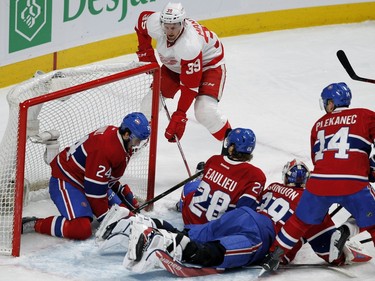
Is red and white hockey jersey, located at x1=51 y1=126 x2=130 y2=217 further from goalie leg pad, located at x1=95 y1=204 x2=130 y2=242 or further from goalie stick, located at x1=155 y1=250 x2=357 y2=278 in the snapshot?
goalie stick, located at x1=155 y1=250 x2=357 y2=278

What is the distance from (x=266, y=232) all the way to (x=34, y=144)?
1.47 meters

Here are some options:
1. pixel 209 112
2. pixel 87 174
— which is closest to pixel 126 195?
pixel 87 174

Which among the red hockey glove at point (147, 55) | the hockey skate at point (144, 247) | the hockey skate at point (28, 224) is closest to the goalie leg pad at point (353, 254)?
the hockey skate at point (144, 247)

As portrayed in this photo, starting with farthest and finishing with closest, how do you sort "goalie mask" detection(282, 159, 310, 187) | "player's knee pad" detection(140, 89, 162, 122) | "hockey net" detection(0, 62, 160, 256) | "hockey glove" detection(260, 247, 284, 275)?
"player's knee pad" detection(140, 89, 162, 122)
"goalie mask" detection(282, 159, 310, 187)
"hockey net" detection(0, 62, 160, 256)
"hockey glove" detection(260, 247, 284, 275)

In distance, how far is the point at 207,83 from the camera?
640 centimetres

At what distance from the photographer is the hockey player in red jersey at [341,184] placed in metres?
5.02

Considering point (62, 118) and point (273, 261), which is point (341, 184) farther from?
point (62, 118)

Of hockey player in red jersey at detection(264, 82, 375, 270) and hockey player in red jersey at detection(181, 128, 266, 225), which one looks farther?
hockey player in red jersey at detection(181, 128, 266, 225)

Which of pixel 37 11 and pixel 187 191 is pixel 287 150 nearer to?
pixel 187 191

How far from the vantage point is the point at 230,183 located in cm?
524

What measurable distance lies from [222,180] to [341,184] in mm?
587

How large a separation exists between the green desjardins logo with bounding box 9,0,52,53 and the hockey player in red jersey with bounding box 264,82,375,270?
2.78 m

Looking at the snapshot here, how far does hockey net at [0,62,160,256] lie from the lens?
5.12 m

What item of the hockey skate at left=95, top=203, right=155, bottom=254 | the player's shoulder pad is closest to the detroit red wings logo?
the player's shoulder pad
